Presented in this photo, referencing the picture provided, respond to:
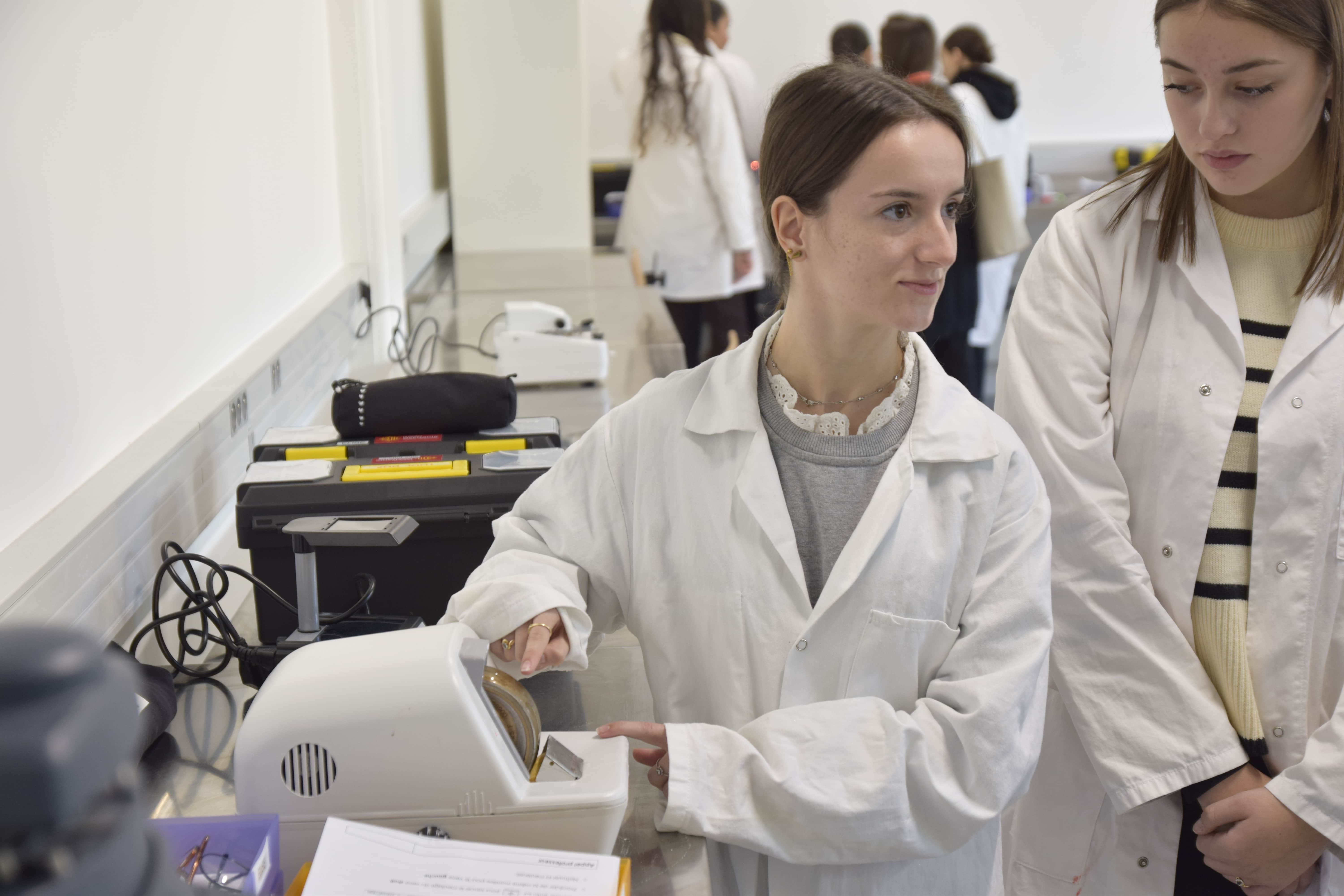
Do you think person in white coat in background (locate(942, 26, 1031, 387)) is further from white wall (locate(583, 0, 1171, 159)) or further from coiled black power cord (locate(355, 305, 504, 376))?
white wall (locate(583, 0, 1171, 159))

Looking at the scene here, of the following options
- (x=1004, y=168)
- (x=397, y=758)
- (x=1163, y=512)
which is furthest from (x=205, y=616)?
(x=1004, y=168)

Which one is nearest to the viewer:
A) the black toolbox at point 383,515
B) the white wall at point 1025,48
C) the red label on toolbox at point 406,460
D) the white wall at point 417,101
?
the black toolbox at point 383,515

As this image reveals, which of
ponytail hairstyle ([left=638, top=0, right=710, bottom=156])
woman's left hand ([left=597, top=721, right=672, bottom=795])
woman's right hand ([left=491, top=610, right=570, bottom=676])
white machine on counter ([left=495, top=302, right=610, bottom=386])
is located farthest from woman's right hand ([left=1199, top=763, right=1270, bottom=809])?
ponytail hairstyle ([left=638, top=0, right=710, bottom=156])

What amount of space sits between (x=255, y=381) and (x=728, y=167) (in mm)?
2254

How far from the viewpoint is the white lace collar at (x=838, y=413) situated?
1.08 metres

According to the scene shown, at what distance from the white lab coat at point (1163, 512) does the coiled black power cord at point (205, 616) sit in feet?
2.65

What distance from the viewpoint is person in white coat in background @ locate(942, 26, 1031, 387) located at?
3.98 meters

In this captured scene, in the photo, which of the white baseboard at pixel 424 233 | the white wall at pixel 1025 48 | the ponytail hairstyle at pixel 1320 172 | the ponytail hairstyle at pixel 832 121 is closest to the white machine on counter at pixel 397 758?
the ponytail hairstyle at pixel 832 121

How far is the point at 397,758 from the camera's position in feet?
2.60

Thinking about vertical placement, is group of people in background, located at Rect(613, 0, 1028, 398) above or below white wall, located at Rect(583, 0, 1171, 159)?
below

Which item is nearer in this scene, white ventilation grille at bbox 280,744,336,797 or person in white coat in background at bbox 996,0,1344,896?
white ventilation grille at bbox 280,744,336,797

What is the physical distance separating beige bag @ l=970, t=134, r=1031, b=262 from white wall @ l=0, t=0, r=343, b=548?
2.19 metres

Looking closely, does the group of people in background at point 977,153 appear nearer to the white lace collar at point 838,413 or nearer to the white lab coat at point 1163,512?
the white lab coat at point 1163,512

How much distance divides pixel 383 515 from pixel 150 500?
0.31m
